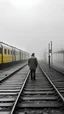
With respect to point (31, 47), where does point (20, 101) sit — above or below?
below

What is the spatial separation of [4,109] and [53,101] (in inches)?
73.2

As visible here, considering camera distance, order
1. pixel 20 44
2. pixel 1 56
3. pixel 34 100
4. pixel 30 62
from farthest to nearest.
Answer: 1. pixel 20 44
2. pixel 1 56
3. pixel 30 62
4. pixel 34 100

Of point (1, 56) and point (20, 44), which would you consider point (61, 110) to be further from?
point (20, 44)

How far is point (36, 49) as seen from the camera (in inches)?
4862

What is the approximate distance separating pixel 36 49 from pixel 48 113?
118437 millimetres

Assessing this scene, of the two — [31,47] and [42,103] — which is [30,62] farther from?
[31,47]

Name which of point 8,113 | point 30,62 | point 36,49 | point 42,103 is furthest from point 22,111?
point 36,49

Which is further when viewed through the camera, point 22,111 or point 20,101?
point 20,101

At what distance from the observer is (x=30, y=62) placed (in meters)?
12.7

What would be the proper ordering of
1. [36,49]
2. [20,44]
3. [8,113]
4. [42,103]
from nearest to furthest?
[8,113] → [42,103] → [20,44] → [36,49]

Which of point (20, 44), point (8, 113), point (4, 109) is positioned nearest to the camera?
point (8, 113)

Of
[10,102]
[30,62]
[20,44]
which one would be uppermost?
[20,44]

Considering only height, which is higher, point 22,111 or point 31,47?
point 31,47

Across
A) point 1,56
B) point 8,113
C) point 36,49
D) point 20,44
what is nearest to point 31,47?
point 36,49
